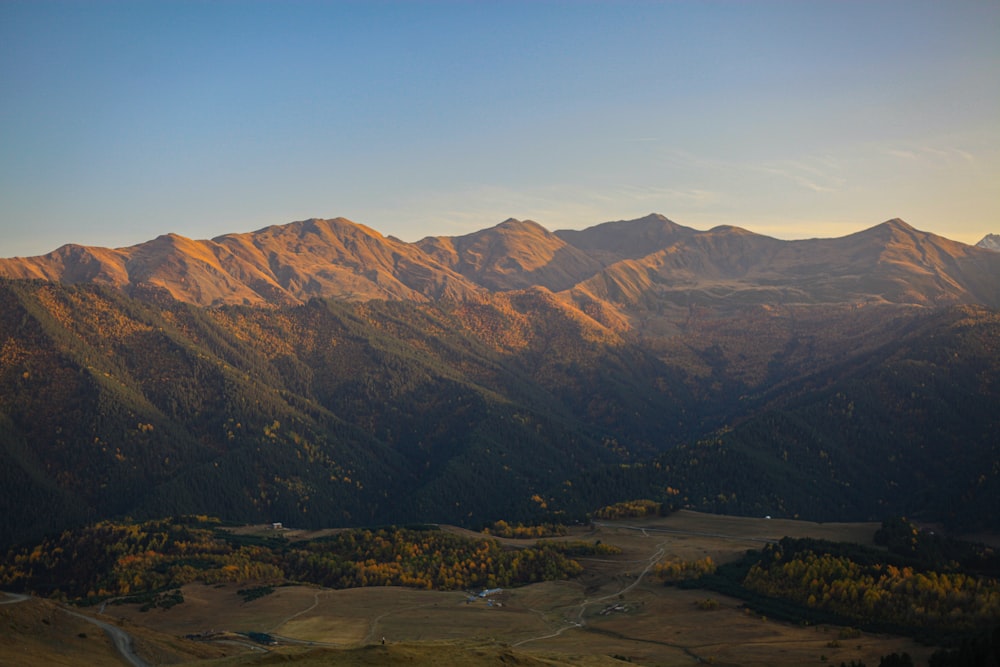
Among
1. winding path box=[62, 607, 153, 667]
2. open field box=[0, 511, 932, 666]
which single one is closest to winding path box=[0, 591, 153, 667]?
winding path box=[62, 607, 153, 667]

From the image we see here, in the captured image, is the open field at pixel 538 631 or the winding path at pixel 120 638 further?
the open field at pixel 538 631

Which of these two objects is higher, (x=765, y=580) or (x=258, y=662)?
(x=258, y=662)

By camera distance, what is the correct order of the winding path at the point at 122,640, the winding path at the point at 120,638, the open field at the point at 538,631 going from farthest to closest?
1. the open field at the point at 538,631
2. the winding path at the point at 120,638
3. the winding path at the point at 122,640

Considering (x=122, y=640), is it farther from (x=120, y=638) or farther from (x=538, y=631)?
(x=538, y=631)

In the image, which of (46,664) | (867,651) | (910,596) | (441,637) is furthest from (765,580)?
(46,664)

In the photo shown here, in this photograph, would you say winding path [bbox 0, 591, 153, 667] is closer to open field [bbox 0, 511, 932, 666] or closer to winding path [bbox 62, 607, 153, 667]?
winding path [bbox 62, 607, 153, 667]

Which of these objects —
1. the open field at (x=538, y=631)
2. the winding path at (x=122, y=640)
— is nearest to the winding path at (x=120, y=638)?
the winding path at (x=122, y=640)

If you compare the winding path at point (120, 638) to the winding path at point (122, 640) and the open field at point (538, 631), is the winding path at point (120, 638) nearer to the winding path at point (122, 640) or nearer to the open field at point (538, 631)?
the winding path at point (122, 640)

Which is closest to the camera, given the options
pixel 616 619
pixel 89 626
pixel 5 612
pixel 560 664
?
pixel 560 664

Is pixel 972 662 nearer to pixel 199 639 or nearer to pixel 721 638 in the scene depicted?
pixel 721 638

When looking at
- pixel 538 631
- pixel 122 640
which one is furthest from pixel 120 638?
pixel 538 631

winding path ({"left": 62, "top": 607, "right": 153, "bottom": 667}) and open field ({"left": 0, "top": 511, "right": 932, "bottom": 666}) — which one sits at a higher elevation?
winding path ({"left": 62, "top": 607, "right": 153, "bottom": 667})
